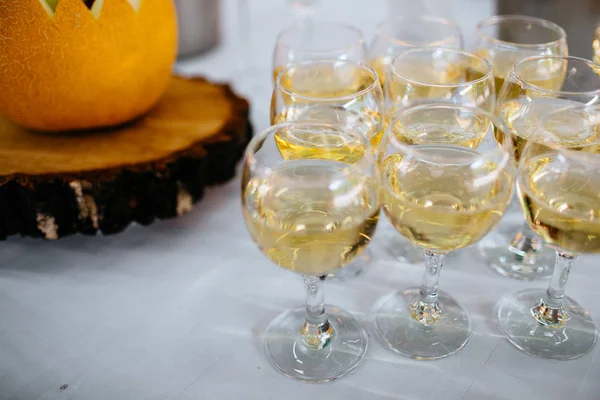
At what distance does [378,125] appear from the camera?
0.86 metres

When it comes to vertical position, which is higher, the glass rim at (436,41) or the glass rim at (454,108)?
the glass rim at (436,41)

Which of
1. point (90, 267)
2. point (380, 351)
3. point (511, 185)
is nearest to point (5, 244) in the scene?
point (90, 267)

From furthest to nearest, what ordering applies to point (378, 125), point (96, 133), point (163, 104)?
point (163, 104), point (96, 133), point (378, 125)

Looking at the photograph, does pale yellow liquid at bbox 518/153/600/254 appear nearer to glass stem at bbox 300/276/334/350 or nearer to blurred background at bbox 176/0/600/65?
glass stem at bbox 300/276/334/350

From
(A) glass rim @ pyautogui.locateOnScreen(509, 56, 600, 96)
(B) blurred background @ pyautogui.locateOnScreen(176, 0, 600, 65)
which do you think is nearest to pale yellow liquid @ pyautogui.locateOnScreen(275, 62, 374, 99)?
(A) glass rim @ pyautogui.locateOnScreen(509, 56, 600, 96)

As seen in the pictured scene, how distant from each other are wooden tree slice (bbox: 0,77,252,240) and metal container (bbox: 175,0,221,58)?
39 cm

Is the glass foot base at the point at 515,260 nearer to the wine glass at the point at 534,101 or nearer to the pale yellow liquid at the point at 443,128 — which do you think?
the wine glass at the point at 534,101

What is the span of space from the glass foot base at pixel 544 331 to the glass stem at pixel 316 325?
0.25m

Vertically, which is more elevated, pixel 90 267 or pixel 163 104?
pixel 163 104

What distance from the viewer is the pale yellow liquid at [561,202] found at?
72 cm

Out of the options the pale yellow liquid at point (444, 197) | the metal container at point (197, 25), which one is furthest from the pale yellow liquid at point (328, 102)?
the metal container at point (197, 25)

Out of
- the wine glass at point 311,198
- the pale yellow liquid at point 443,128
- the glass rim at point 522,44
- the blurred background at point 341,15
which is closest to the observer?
the wine glass at point 311,198

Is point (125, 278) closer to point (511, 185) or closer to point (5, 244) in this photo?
point (5, 244)

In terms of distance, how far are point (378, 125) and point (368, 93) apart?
5cm
